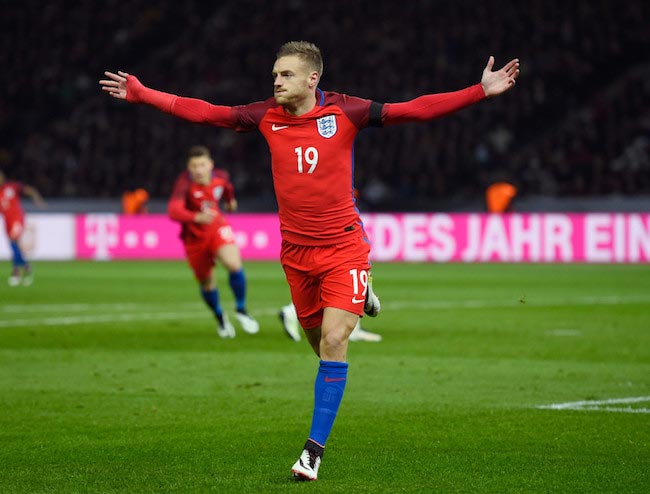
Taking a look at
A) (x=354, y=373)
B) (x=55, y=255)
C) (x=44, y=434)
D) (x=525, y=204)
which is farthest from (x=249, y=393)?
(x=55, y=255)

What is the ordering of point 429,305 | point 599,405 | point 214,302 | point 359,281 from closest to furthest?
point 359,281 < point 599,405 < point 214,302 < point 429,305

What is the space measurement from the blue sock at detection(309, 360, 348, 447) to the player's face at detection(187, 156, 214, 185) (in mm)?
8379

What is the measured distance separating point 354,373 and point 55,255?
24238 mm

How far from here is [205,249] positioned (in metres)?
15.1

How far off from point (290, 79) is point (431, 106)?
2.57ft

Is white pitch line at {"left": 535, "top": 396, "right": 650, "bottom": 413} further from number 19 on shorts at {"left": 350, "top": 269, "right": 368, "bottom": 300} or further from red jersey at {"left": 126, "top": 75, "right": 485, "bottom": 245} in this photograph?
red jersey at {"left": 126, "top": 75, "right": 485, "bottom": 245}

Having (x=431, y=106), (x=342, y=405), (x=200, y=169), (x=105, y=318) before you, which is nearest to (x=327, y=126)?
(x=431, y=106)

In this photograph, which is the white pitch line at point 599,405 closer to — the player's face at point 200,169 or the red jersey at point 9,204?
the player's face at point 200,169

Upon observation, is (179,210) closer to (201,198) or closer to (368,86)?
(201,198)

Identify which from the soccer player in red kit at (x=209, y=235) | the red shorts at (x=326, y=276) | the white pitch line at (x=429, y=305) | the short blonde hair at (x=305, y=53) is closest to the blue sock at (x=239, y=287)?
the soccer player in red kit at (x=209, y=235)

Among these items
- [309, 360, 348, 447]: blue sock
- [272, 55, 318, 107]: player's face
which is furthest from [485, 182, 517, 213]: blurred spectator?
[309, 360, 348, 447]: blue sock

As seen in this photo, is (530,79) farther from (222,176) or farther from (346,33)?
(222,176)

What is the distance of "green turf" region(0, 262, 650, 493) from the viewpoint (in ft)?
21.0

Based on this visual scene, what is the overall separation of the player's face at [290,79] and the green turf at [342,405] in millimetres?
1980
